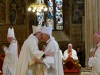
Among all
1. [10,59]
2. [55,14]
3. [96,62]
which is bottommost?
[10,59]

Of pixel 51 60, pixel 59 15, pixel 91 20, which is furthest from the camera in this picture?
pixel 59 15

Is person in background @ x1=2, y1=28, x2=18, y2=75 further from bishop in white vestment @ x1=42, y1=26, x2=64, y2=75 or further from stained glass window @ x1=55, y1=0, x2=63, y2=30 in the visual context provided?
stained glass window @ x1=55, y1=0, x2=63, y2=30

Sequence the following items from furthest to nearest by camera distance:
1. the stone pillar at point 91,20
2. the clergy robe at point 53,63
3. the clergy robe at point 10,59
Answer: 1. the stone pillar at point 91,20
2. the clergy robe at point 10,59
3. the clergy robe at point 53,63

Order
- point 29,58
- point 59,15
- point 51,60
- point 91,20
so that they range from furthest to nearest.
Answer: point 59,15
point 91,20
point 29,58
point 51,60

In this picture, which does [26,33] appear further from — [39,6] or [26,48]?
[26,48]

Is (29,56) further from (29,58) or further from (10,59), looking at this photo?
(10,59)

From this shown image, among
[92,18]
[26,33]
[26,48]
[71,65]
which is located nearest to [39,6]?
[26,33]

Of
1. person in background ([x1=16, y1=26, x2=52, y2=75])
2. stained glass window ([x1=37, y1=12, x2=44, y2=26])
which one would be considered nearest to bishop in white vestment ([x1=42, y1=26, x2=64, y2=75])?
person in background ([x1=16, y1=26, x2=52, y2=75])

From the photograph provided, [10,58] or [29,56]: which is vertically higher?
[29,56]

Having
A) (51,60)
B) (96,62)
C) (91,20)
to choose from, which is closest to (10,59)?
(51,60)

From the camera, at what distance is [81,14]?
69.2 feet

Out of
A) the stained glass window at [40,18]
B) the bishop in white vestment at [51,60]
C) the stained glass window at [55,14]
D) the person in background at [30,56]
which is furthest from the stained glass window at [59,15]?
the bishop in white vestment at [51,60]

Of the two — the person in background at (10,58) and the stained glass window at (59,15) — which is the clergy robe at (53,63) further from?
the stained glass window at (59,15)

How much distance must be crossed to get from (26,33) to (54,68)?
50.1 ft
